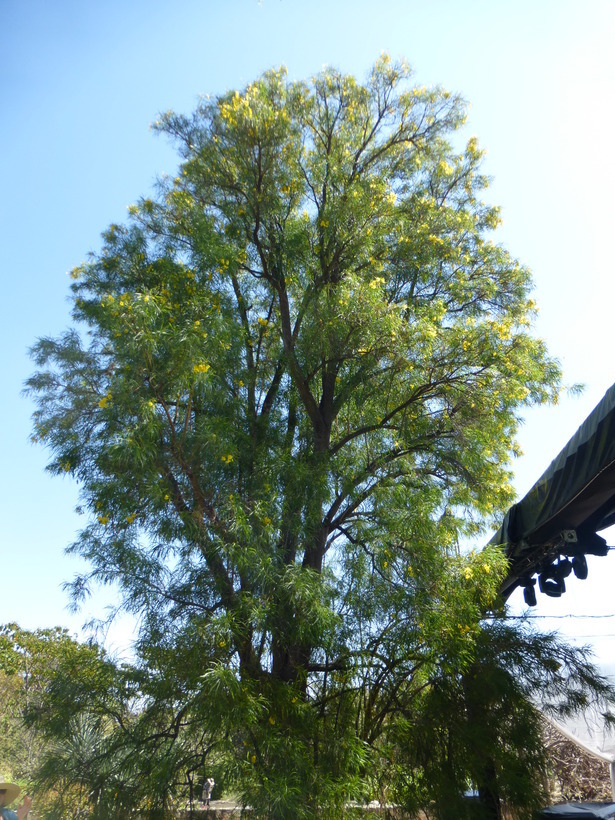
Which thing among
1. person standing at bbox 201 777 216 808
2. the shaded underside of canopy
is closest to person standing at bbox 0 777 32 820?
person standing at bbox 201 777 216 808

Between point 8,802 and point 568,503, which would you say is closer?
point 568,503

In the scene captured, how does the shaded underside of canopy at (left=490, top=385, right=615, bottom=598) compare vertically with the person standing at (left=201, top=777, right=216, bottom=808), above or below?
above

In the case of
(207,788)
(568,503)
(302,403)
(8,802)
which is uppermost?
(302,403)

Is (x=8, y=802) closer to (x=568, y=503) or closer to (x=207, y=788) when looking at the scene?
(x=207, y=788)

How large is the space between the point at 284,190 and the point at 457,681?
4197 mm

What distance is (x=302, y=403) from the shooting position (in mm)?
6043

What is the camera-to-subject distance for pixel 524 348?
525 centimetres

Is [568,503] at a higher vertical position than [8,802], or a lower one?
higher

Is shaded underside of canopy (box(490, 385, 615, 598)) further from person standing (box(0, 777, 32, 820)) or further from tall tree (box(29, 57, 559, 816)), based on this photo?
person standing (box(0, 777, 32, 820))

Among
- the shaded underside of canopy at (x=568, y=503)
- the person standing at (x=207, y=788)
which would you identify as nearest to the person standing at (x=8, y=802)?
the person standing at (x=207, y=788)

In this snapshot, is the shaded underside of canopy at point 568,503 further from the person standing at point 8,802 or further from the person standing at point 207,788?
the person standing at point 8,802

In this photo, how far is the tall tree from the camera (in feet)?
13.6

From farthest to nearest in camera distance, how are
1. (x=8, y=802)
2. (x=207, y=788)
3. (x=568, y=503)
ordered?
(x=207, y=788) → (x=8, y=802) → (x=568, y=503)

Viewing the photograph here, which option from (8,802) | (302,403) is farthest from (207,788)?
(302,403)
